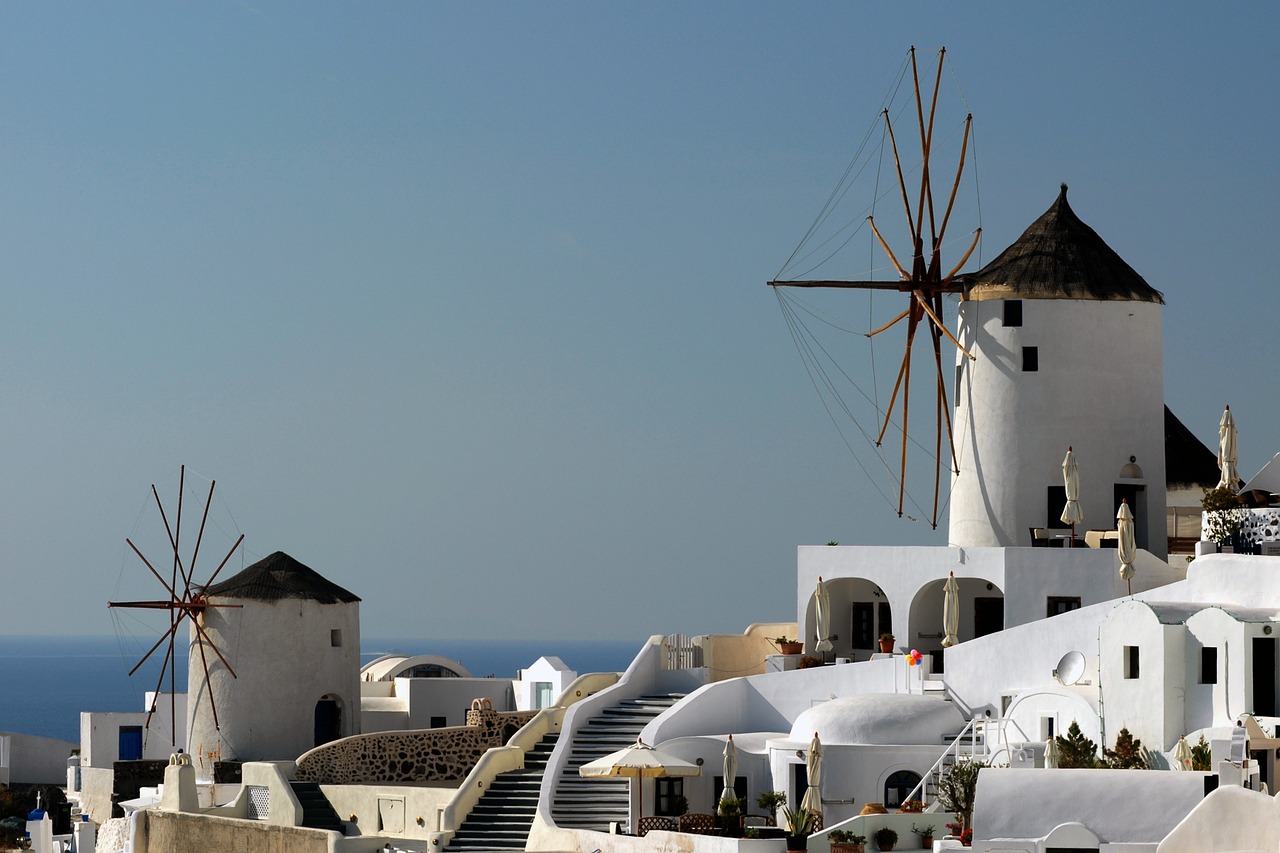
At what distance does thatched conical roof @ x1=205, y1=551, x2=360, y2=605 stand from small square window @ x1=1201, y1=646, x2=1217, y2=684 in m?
20.0

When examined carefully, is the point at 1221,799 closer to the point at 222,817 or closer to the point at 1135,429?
the point at 1135,429

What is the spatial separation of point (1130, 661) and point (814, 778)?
4581 mm

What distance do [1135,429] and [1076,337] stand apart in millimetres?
1920

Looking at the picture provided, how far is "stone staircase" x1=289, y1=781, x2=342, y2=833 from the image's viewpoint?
37438 millimetres

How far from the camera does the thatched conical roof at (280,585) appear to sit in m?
43.8

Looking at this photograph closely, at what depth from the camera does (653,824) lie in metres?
31.6

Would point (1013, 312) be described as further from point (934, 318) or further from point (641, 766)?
point (641, 766)

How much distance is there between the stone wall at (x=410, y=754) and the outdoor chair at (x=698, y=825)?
9.48 meters

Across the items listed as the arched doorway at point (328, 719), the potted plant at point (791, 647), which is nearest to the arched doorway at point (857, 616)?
the potted plant at point (791, 647)

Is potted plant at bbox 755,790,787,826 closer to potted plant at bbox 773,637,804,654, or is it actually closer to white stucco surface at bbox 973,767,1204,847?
white stucco surface at bbox 973,767,1204,847

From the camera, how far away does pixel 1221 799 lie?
82.6 ft

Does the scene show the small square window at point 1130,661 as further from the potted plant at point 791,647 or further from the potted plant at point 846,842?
the potted plant at point 791,647

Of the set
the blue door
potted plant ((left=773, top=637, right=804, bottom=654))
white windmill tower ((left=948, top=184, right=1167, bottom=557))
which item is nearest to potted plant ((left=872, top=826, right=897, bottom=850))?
potted plant ((left=773, top=637, right=804, bottom=654))

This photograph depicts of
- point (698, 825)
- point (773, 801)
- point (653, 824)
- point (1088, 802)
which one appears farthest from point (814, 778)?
point (1088, 802)
